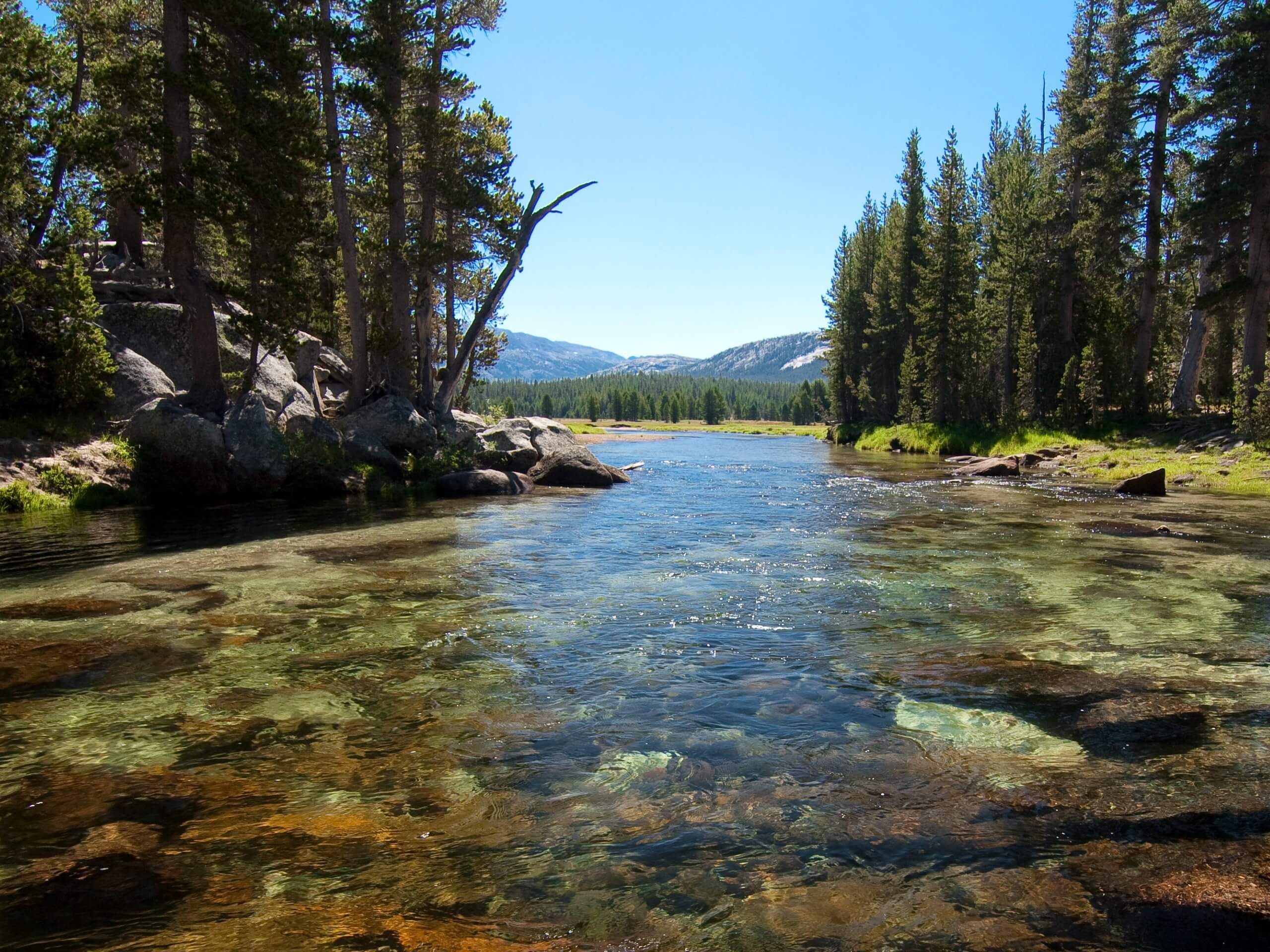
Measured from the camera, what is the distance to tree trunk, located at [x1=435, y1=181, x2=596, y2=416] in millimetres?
27141

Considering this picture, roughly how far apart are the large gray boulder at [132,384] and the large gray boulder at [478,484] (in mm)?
7140

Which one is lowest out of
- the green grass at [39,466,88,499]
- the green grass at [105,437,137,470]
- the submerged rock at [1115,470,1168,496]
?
the submerged rock at [1115,470,1168,496]

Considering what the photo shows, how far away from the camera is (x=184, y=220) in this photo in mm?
18141

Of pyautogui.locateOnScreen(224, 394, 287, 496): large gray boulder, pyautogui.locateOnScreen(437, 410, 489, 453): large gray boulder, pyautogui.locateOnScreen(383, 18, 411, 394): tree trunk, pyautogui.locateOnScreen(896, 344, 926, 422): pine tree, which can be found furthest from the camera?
pyautogui.locateOnScreen(896, 344, 926, 422): pine tree

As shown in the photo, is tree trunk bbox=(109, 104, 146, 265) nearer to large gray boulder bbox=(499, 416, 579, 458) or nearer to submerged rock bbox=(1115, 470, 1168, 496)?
Result: large gray boulder bbox=(499, 416, 579, 458)

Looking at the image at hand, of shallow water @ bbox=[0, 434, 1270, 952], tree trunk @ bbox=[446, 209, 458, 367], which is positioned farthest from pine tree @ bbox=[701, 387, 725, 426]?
shallow water @ bbox=[0, 434, 1270, 952]

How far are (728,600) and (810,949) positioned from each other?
6.31 metres

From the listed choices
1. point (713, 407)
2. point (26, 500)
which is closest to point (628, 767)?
point (26, 500)

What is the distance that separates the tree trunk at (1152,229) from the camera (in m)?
33.4

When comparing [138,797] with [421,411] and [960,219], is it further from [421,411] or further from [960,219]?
[960,219]

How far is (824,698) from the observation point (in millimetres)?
6105

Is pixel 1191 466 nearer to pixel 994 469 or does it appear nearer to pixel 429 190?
pixel 994 469

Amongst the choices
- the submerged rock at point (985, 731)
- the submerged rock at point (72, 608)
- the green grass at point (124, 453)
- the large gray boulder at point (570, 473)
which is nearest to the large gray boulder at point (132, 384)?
the green grass at point (124, 453)

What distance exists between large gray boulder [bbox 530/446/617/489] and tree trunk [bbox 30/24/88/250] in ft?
48.3
